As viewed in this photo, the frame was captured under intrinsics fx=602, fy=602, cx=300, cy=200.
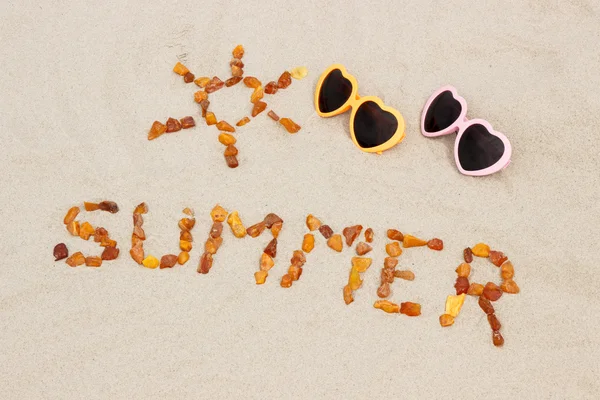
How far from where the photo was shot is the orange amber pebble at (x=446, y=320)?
1.95 metres

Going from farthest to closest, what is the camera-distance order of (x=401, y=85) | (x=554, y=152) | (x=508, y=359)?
(x=401, y=85) < (x=554, y=152) < (x=508, y=359)

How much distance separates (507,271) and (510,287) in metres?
0.05

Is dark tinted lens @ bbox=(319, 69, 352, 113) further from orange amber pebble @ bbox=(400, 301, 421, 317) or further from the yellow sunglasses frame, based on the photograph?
orange amber pebble @ bbox=(400, 301, 421, 317)

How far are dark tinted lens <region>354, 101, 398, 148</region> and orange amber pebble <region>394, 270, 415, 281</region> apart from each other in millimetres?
487

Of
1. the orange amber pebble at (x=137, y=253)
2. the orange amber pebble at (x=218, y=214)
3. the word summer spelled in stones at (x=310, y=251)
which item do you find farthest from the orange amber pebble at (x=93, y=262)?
the orange amber pebble at (x=218, y=214)

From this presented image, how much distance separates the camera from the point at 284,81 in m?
2.40

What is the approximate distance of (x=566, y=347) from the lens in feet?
6.27

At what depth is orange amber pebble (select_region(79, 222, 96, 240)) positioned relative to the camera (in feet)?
7.00

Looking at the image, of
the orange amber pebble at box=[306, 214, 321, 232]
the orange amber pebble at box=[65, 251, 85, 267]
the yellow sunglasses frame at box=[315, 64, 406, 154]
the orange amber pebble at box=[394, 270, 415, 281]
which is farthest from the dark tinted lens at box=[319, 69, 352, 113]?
the orange amber pebble at box=[65, 251, 85, 267]

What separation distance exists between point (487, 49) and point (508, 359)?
1.25 m

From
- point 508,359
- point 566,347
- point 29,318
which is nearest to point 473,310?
point 508,359

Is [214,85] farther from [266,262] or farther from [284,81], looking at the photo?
[266,262]

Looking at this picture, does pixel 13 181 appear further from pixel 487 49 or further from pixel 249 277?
pixel 487 49

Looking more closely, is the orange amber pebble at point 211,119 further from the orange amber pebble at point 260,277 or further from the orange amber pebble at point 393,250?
the orange amber pebble at point 393,250
